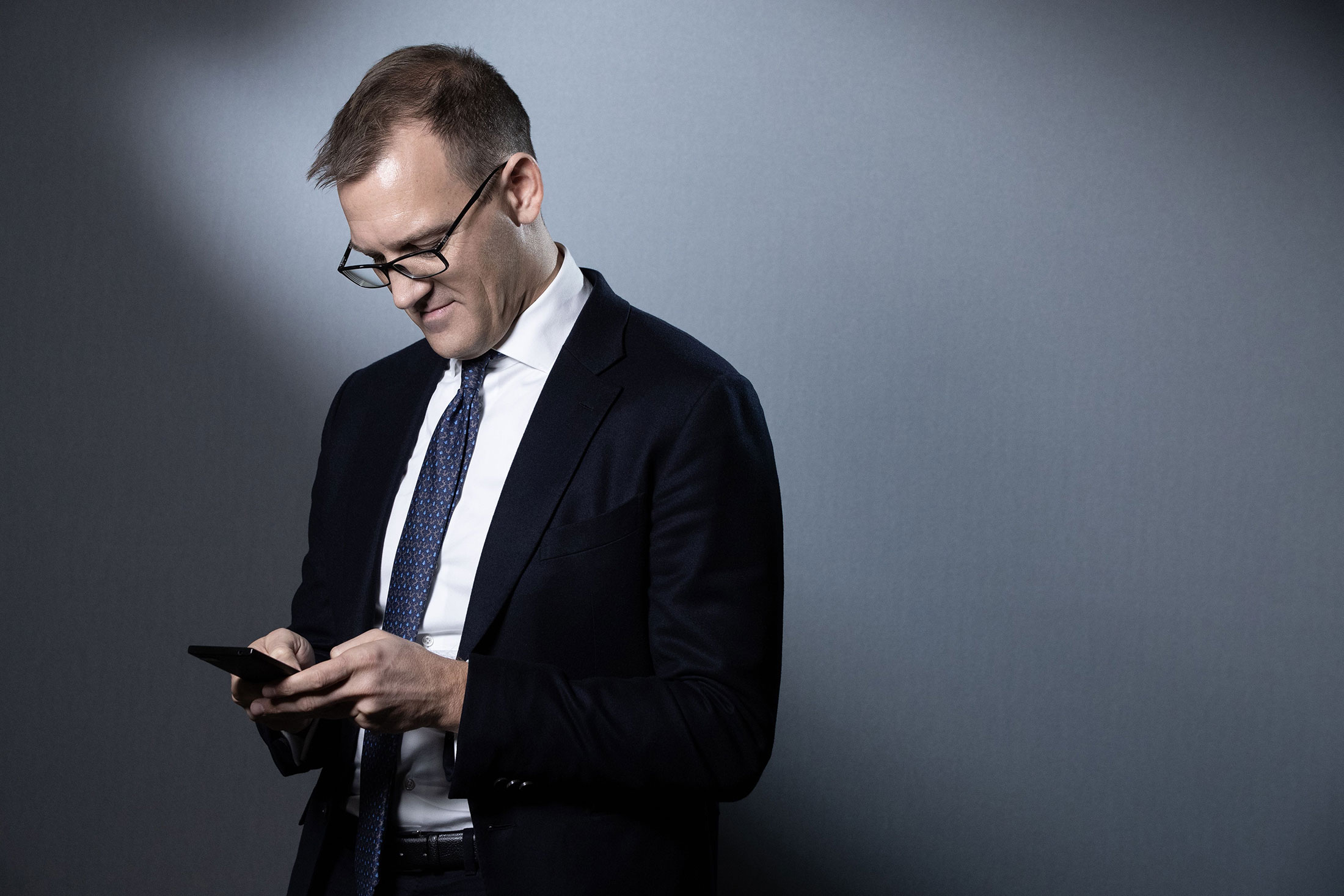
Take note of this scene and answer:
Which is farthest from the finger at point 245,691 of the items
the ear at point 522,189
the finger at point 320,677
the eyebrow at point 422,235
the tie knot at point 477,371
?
the ear at point 522,189

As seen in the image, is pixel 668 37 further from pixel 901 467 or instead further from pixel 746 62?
pixel 901 467

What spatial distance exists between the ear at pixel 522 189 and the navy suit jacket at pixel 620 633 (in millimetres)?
188

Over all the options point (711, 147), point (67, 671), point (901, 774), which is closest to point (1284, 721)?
point (901, 774)

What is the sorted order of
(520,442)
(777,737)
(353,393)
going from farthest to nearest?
(777,737), (353,393), (520,442)

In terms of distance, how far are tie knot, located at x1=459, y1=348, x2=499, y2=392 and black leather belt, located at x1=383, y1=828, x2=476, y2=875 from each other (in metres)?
0.61

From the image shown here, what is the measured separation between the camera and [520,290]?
1518 millimetres

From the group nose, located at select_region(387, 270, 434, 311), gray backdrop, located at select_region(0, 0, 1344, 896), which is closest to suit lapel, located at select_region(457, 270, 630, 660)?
nose, located at select_region(387, 270, 434, 311)

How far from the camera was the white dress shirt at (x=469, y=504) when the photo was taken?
4.72 ft

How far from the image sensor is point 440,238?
144cm

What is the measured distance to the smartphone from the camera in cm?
112

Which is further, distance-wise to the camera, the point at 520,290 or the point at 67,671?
the point at 67,671

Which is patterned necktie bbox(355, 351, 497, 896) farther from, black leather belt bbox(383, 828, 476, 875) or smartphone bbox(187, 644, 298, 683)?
smartphone bbox(187, 644, 298, 683)

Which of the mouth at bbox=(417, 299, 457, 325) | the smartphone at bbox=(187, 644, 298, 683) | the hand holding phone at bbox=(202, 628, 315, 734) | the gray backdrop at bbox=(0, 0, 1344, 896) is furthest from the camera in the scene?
the gray backdrop at bbox=(0, 0, 1344, 896)

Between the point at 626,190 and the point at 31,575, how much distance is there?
1.82 m
